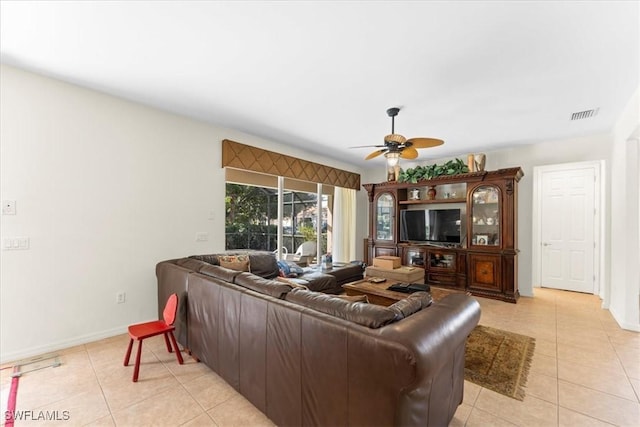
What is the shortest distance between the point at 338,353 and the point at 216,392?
129 cm

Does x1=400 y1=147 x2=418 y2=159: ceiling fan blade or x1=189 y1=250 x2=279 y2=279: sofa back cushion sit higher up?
x1=400 y1=147 x2=418 y2=159: ceiling fan blade

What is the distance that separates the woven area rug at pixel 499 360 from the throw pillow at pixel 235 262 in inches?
99.9

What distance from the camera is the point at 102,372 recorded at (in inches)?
89.8

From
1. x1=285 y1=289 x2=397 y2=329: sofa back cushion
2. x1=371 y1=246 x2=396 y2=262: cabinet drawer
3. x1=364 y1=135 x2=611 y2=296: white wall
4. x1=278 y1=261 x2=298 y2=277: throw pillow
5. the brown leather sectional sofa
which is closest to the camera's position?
the brown leather sectional sofa

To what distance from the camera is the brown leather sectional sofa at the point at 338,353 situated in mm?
1133

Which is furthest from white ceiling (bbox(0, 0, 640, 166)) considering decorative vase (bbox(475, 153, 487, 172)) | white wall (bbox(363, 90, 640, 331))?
decorative vase (bbox(475, 153, 487, 172))

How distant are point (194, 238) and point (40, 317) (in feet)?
5.18

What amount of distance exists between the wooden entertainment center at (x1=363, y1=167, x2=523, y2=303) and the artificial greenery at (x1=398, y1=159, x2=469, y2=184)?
98 millimetres

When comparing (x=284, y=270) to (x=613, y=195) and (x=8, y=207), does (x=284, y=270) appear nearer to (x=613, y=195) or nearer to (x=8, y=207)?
(x=8, y=207)

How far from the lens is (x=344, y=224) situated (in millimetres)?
6496

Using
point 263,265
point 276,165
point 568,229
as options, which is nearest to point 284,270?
point 263,265

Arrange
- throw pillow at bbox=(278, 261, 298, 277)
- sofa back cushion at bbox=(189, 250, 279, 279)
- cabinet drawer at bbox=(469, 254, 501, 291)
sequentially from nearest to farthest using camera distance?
sofa back cushion at bbox=(189, 250, 279, 279) < throw pillow at bbox=(278, 261, 298, 277) < cabinet drawer at bbox=(469, 254, 501, 291)

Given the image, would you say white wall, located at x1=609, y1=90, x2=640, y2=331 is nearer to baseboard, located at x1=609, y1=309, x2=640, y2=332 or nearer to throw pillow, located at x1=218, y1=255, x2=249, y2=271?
baseboard, located at x1=609, y1=309, x2=640, y2=332

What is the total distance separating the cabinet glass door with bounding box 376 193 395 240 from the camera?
5.80m
